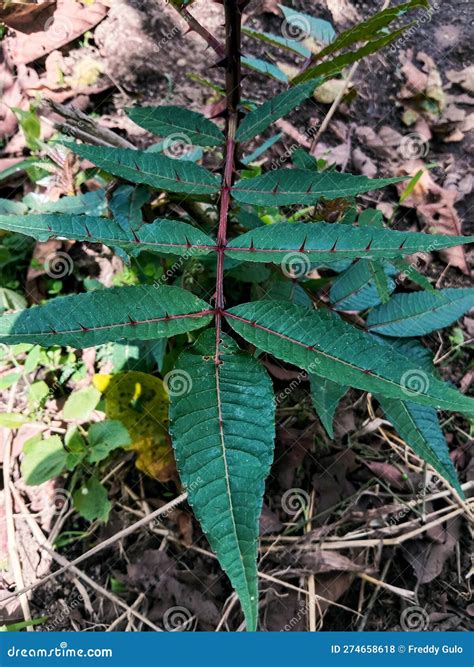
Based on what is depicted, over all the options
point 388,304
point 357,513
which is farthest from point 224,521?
point 357,513

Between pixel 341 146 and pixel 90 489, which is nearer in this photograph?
pixel 90 489

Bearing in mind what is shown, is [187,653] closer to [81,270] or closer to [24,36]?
[81,270]

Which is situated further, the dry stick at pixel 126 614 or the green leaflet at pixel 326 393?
the dry stick at pixel 126 614

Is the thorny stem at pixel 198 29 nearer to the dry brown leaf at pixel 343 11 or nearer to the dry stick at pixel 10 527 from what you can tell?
the dry stick at pixel 10 527

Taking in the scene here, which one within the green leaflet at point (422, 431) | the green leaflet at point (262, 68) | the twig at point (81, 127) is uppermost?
the green leaflet at point (262, 68)

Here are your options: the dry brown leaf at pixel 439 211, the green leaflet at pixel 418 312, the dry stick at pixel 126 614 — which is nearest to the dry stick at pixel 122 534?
the dry stick at pixel 126 614

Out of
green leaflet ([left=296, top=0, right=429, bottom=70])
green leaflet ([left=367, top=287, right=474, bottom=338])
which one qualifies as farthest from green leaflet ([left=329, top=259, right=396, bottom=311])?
green leaflet ([left=296, top=0, right=429, bottom=70])

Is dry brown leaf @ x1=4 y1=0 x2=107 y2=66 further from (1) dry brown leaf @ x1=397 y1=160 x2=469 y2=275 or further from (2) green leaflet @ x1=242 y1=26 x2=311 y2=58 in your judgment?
(1) dry brown leaf @ x1=397 y1=160 x2=469 y2=275
